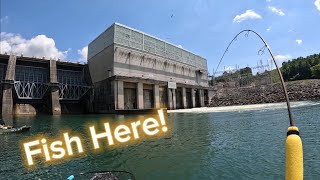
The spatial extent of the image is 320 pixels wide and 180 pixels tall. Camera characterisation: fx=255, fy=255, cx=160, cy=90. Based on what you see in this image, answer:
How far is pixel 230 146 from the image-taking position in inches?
571

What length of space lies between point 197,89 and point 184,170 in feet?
257

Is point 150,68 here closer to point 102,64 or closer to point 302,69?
point 102,64

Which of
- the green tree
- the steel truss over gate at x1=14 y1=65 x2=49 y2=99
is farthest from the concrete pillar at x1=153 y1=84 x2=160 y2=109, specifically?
the green tree

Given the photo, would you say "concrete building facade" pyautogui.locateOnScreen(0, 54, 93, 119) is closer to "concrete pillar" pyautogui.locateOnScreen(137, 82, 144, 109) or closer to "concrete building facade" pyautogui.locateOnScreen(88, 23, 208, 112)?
"concrete building facade" pyautogui.locateOnScreen(88, 23, 208, 112)

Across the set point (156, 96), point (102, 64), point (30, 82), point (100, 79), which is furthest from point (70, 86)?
point (156, 96)

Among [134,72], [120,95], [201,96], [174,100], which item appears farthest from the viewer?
[201,96]

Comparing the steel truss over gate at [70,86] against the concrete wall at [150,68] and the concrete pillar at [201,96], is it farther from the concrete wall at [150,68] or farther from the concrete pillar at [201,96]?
the concrete pillar at [201,96]

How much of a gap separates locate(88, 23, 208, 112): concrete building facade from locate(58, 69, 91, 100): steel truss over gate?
12.9 feet

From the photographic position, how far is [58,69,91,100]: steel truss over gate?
6332cm

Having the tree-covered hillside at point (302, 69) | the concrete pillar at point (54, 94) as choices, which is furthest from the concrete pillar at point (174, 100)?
the tree-covered hillside at point (302, 69)

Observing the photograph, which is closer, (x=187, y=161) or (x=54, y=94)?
(x=187, y=161)

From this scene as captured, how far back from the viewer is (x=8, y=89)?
52.4m

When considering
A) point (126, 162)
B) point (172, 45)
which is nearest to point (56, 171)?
point (126, 162)

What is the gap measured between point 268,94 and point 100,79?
49413 mm
